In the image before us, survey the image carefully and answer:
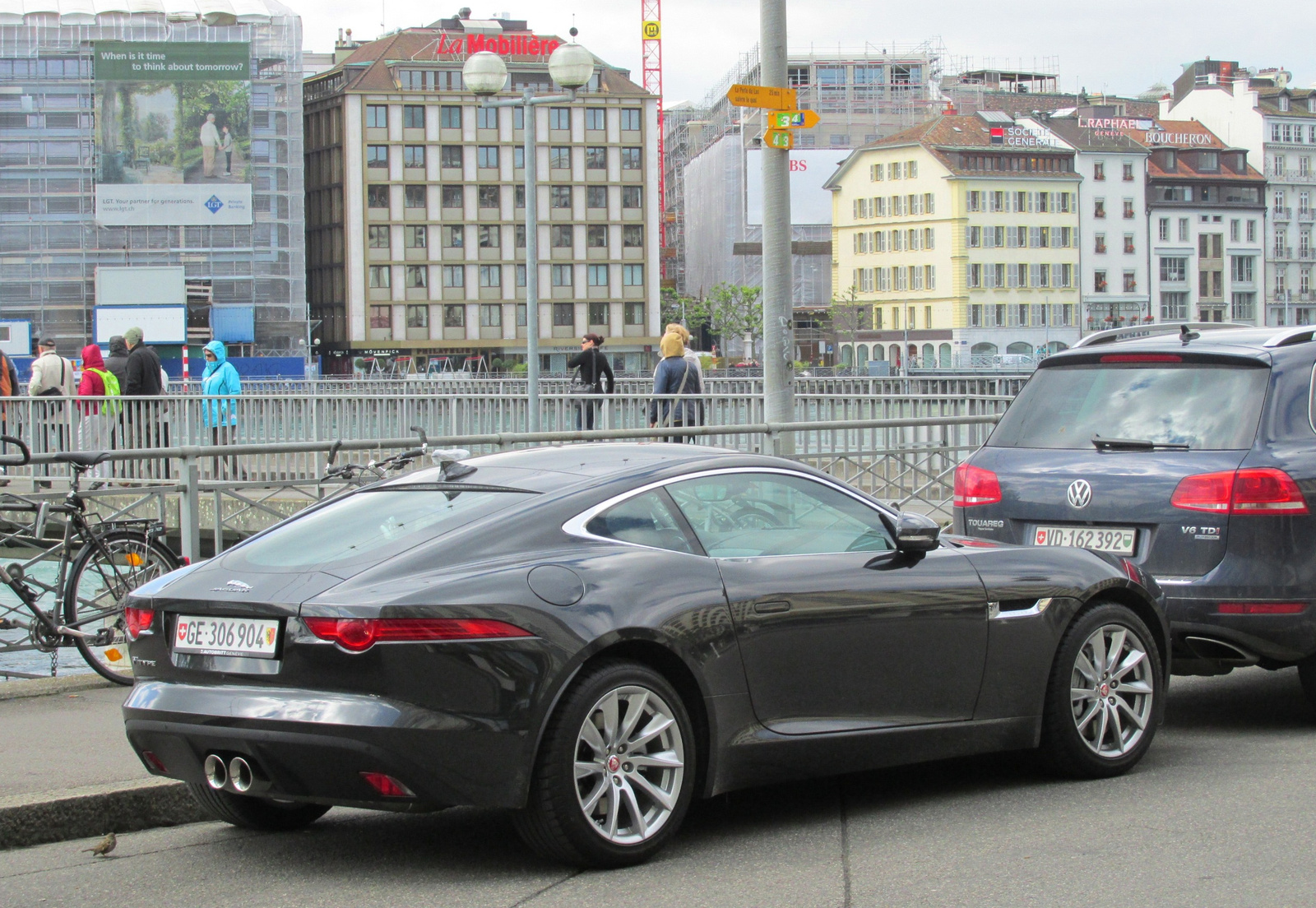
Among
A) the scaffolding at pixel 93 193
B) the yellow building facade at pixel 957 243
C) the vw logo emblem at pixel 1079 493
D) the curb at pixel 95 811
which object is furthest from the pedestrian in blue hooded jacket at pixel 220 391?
the yellow building facade at pixel 957 243

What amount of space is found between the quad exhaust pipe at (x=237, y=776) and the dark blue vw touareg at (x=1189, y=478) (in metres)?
3.90

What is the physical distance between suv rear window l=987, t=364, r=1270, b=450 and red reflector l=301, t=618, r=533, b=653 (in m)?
3.74

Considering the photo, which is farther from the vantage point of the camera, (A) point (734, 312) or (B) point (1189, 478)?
(A) point (734, 312)

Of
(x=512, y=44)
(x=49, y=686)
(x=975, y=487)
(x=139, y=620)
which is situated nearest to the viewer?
(x=139, y=620)

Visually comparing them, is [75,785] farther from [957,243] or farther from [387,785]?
[957,243]

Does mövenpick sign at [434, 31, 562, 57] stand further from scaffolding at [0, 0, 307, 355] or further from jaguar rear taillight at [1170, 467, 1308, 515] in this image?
jaguar rear taillight at [1170, 467, 1308, 515]

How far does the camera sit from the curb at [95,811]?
580 centimetres

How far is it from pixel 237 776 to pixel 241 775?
0.05 feet

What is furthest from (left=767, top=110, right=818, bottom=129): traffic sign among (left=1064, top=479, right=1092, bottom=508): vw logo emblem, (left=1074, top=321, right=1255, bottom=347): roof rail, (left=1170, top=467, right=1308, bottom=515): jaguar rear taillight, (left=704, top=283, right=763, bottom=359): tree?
(left=704, top=283, right=763, bottom=359): tree

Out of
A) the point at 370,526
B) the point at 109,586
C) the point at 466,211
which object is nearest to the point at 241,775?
the point at 370,526

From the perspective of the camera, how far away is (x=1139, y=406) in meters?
7.60

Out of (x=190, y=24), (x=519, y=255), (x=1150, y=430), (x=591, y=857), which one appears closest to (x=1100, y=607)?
(x=1150, y=430)

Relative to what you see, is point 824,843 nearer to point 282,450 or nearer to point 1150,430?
point 1150,430

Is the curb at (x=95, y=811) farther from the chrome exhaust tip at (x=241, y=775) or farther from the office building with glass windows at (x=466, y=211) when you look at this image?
the office building with glass windows at (x=466, y=211)
